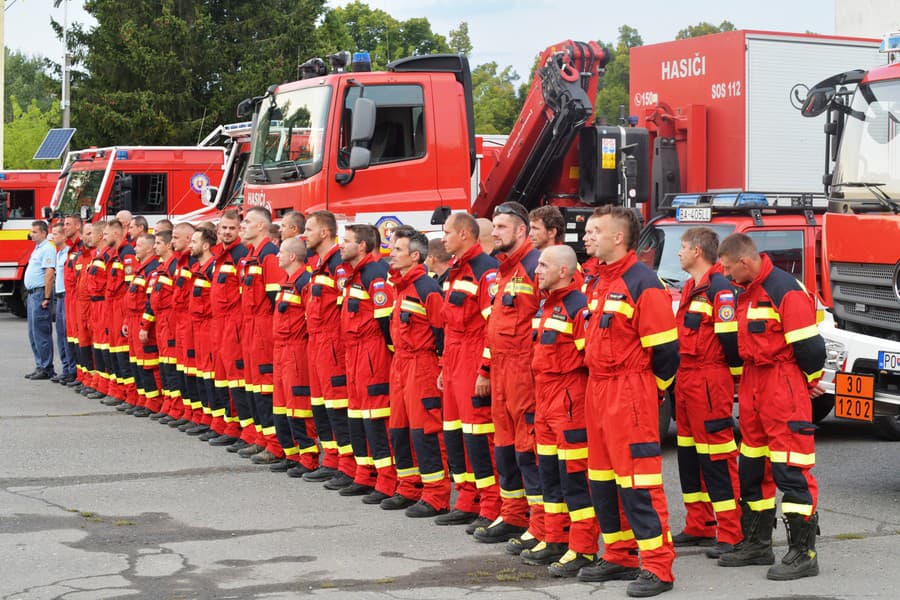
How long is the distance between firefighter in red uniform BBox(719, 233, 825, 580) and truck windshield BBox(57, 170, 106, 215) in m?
15.9

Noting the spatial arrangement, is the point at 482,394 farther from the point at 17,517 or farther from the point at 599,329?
the point at 17,517

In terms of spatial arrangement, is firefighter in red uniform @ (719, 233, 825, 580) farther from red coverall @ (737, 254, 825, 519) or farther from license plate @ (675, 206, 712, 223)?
license plate @ (675, 206, 712, 223)

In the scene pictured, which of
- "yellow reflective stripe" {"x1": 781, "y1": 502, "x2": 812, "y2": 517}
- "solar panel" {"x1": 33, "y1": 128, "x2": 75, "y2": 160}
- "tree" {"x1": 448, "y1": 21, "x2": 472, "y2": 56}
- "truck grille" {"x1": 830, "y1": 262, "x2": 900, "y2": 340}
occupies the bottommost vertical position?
"yellow reflective stripe" {"x1": 781, "y1": 502, "x2": 812, "y2": 517}

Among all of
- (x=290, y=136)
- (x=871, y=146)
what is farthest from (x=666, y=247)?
(x=290, y=136)

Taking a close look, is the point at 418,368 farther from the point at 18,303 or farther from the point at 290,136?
the point at 18,303

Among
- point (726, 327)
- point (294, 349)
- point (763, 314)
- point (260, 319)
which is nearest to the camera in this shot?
point (763, 314)

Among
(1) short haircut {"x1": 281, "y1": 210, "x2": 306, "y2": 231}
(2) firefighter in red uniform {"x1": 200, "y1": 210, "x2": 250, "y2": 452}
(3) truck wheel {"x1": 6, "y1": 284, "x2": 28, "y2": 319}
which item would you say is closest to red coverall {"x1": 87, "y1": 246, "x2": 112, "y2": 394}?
(2) firefighter in red uniform {"x1": 200, "y1": 210, "x2": 250, "y2": 452}

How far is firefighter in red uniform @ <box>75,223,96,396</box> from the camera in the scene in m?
14.7

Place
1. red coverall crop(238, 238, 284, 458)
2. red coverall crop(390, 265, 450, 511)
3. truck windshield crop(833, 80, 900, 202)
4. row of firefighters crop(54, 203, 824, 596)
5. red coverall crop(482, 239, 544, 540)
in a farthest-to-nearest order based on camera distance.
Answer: red coverall crop(238, 238, 284, 458), truck windshield crop(833, 80, 900, 202), red coverall crop(390, 265, 450, 511), red coverall crop(482, 239, 544, 540), row of firefighters crop(54, 203, 824, 596)

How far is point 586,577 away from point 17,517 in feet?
13.0

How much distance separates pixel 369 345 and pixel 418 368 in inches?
22.7

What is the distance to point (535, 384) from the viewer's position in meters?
7.01

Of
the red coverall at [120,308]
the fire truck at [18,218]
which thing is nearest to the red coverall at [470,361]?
the red coverall at [120,308]

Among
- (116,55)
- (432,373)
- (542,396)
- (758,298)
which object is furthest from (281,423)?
(116,55)
